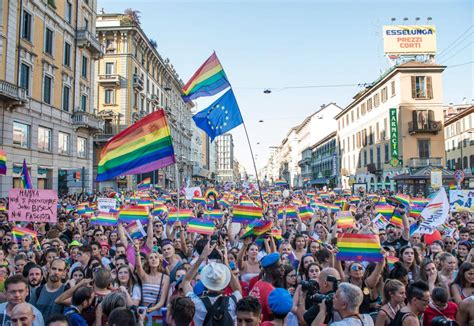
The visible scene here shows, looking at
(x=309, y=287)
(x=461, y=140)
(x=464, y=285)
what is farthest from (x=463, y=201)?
(x=461, y=140)

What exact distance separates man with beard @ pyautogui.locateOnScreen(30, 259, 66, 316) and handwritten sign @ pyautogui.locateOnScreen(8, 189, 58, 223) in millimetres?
4502

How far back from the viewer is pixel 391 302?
3908 mm

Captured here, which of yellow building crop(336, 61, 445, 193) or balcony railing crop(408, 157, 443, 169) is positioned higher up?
yellow building crop(336, 61, 445, 193)

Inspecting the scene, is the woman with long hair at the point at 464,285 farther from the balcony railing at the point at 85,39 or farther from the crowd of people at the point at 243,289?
the balcony railing at the point at 85,39

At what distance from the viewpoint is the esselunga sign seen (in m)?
42.4

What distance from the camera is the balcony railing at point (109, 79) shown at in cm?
4284

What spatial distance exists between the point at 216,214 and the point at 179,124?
201 ft

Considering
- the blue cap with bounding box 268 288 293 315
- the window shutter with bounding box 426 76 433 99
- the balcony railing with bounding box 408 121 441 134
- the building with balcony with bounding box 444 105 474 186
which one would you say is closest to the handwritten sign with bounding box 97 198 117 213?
the blue cap with bounding box 268 288 293 315

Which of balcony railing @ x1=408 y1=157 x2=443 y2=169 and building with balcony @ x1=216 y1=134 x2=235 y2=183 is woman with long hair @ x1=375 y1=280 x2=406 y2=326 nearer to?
balcony railing @ x1=408 y1=157 x2=443 y2=169

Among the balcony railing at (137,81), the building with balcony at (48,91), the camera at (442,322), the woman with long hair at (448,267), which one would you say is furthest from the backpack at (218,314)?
the balcony railing at (137,81)

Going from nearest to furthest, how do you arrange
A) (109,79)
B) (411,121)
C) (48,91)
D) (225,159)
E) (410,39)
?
(48,91) → (411,121) → (410,39) → (109,79) → (225,159)

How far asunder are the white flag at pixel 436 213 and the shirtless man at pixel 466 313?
4659 mm

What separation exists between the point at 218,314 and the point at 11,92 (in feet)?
72.9

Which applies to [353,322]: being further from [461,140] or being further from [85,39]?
[461,140]
